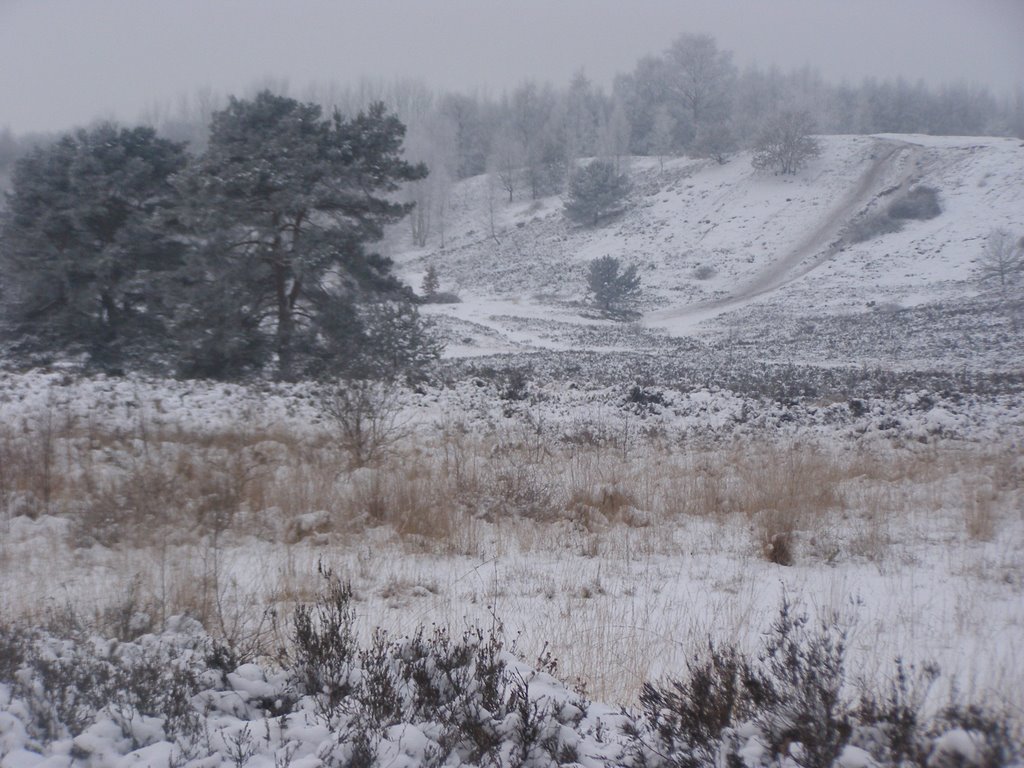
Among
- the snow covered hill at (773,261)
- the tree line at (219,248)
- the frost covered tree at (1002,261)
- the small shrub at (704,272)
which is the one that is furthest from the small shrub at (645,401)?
the small shrub at (704,272)

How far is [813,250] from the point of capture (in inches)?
1741

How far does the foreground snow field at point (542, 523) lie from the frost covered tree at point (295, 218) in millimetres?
2463

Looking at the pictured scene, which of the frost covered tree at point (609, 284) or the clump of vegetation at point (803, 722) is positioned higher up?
the frost covered tree at point (609, 284)

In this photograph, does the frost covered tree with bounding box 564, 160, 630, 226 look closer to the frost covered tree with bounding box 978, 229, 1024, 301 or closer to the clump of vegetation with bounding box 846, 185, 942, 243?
the clump of vegetation with bounding box 846, 185, 942, 243

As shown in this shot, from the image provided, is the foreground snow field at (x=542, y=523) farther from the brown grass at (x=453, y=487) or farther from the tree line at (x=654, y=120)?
the tree line at (x=654, y=120)

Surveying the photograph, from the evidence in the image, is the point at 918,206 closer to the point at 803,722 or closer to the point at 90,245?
the point at 90,245

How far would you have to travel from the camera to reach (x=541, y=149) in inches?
2862

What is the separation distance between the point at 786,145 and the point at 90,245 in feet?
180

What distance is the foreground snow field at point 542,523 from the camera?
3.00m

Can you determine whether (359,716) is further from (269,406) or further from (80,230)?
Answer: (80,230)

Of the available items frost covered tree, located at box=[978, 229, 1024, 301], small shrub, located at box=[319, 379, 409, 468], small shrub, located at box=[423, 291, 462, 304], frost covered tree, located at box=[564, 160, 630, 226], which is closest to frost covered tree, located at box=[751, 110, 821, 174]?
frost covered tree, located at box=[564, 160, 630, 226]

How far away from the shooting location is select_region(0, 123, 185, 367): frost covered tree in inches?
611

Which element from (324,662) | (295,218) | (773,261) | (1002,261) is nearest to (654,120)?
(773,261)

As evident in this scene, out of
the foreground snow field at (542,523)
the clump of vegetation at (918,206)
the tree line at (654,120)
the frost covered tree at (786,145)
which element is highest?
the tree line at (654,120)
